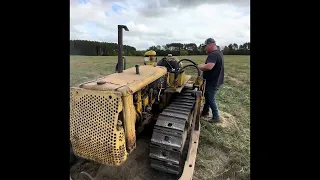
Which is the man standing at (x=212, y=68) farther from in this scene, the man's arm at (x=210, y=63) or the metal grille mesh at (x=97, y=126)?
the metal grille mesh at (x=97, y=126)

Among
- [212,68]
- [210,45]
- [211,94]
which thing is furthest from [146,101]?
[210,45]

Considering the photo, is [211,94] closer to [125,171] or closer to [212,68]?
[212,68]

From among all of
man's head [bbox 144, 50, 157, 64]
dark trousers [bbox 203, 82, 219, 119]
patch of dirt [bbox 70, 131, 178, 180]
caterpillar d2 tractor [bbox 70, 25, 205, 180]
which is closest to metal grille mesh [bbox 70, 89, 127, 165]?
caterpillar d2 tractor [bbox 70, 25, 205, 180]

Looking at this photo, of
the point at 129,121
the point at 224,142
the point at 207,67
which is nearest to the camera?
the point at 129,121

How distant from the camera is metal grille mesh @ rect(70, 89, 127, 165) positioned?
7.08 feet

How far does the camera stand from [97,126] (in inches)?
86.0

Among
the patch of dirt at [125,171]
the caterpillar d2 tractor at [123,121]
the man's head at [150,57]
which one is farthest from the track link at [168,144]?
the man's head at [150,57]

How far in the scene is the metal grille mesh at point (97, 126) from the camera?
2.16 metres

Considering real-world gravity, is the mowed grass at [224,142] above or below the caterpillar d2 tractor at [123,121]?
below

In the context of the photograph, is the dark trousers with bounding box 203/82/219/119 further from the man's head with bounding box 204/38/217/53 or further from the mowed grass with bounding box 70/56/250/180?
A: the man's head with bounding box 204/38/217/53

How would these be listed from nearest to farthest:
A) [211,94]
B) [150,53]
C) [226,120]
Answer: [150,53] < [211,94] < [226,120]
